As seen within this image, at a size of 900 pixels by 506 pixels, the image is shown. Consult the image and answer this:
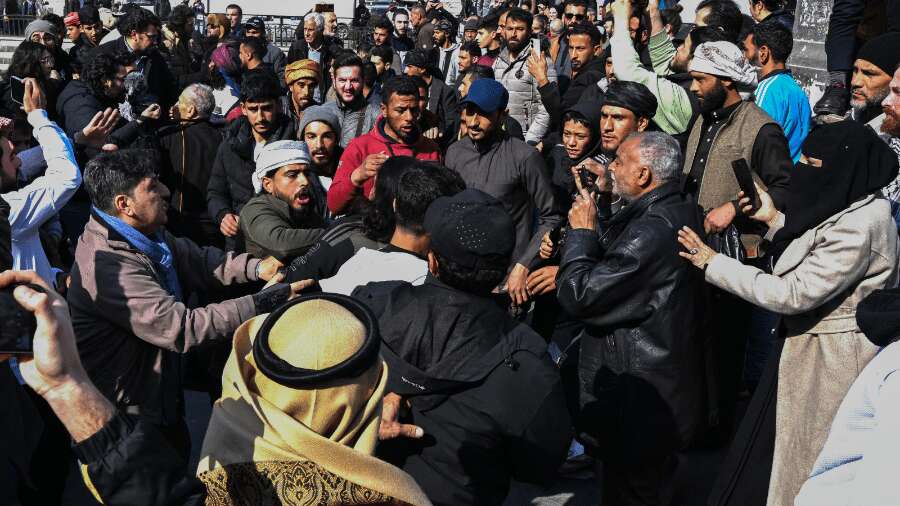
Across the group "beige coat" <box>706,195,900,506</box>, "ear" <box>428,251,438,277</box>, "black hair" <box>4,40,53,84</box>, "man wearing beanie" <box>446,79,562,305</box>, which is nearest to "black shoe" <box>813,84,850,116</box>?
"man wearing beanie" <box>446,79,562,305</box>

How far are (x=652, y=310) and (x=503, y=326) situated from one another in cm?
111

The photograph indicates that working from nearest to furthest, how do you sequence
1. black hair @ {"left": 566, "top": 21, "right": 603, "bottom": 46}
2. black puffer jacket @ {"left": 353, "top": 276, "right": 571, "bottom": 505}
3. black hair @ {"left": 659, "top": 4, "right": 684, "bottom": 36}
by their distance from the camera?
black puffer jacket @ {"left": 353, "top": 276, "right": 571, "bottom": 505} < black hair @ {"left": 566, "top": 21, "right": 603, "bottom": 46} < black hair @ {"left": 659, "top": 4, "right": 684, "bottom": 36}

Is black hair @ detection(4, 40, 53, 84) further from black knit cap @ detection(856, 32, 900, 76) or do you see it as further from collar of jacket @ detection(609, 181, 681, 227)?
black knit cap @ detection(856, 32, 900, 76)

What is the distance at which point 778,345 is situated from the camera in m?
4.20

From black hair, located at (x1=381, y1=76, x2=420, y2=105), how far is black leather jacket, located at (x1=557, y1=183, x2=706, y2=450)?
6.78 ft

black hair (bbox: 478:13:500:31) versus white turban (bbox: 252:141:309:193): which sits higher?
white turban (bbox: 252:141:309:193)

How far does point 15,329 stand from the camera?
2090mm

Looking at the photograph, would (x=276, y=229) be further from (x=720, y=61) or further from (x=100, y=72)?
(x=100, y=72)

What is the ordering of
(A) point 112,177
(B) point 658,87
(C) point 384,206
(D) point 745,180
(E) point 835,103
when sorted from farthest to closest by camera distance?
(E) point 835,103
(B) point 658,87
(D) point 745,180
(C) point 384,206
(A) point 112,177

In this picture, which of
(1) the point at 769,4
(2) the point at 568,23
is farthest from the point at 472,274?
(2) the point at 568,23

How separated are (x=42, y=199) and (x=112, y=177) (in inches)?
23.4

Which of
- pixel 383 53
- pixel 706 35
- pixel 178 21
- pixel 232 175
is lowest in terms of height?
pixel 178 21

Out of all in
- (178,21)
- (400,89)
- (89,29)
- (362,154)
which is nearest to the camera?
(362,154)

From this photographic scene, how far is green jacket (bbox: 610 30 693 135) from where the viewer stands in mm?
5781
